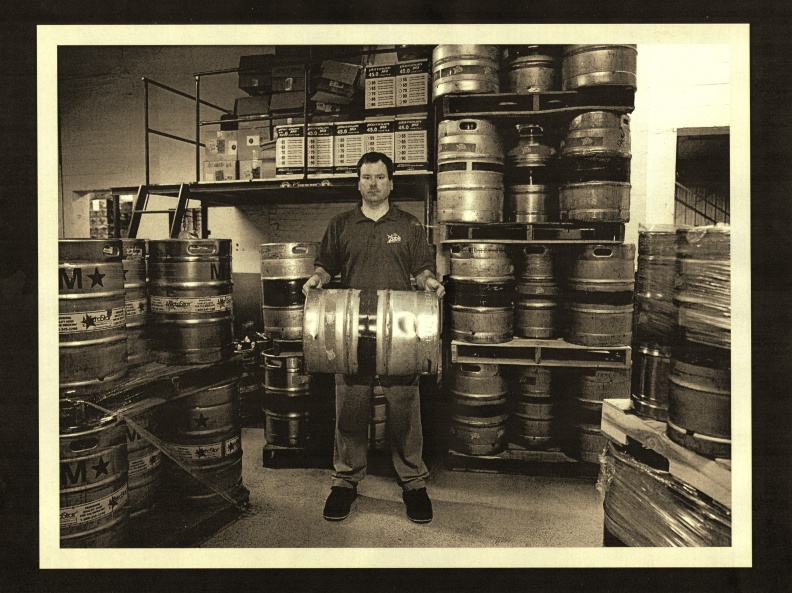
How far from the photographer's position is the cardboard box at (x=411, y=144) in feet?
15.3

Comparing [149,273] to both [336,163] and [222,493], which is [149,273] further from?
[336,163]

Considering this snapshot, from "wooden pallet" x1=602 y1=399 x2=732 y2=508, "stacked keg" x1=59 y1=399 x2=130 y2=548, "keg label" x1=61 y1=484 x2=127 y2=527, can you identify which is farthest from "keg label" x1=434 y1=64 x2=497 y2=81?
"keg label" x1=61 y1=484 x2=127 y2=527

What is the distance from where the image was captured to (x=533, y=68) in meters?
4.13

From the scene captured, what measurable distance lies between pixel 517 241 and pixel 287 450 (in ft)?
8.18

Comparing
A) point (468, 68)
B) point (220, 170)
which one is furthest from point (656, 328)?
point (220, 170)

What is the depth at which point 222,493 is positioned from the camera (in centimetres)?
316

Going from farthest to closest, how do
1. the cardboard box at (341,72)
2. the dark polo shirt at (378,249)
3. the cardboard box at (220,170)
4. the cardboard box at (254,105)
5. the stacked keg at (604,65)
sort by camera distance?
the cardboard box at (254,105) → the cardboard box at (220,170) → the cardboard box at (341,72) → the stacked keg at (604,65) → the dark polo shirt at (378,249)

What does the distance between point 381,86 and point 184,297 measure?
9.18ft

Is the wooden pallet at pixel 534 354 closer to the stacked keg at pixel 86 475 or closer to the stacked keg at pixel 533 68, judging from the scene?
the stacked keg at pixel 533 68

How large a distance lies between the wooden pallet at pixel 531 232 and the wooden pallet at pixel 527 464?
66.5 inches

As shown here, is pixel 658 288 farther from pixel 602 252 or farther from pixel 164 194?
pixel 164 194

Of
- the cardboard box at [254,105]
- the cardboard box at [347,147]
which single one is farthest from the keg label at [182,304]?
the cardboard box at [254,105]

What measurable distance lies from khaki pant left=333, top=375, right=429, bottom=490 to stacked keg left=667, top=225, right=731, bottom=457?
1751 millimetres
